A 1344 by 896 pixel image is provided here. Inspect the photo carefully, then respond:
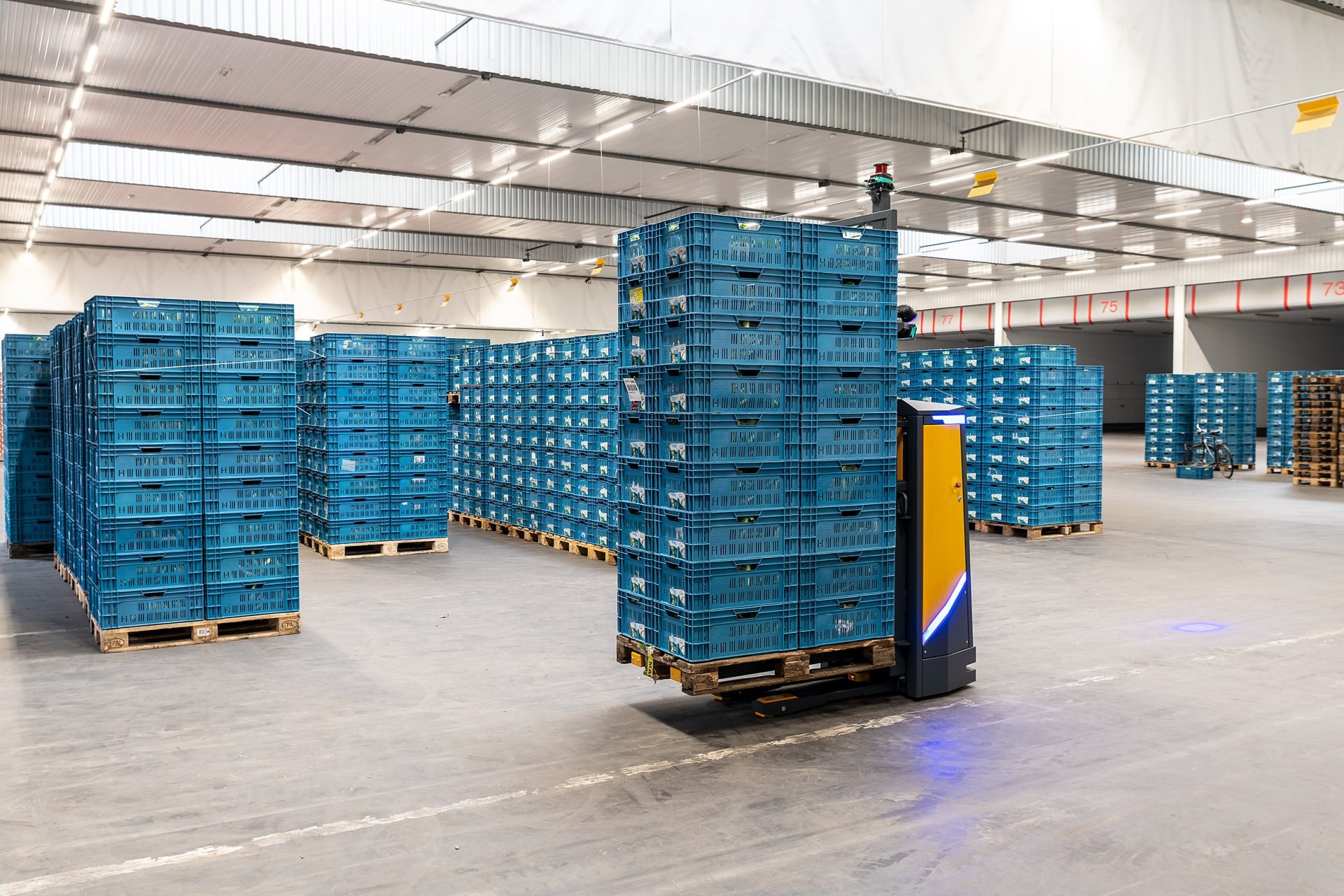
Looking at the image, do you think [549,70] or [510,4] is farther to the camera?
[549,70]

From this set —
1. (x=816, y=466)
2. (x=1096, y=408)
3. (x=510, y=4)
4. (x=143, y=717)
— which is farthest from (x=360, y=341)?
(x=1096, y=408)

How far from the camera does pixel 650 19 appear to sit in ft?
26.9

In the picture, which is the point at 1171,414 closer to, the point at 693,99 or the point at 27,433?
the point at 693,99

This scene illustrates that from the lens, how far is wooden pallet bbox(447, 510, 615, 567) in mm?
12062

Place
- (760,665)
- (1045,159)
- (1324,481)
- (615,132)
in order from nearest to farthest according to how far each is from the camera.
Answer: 1. (760,665)
2. (615,132)
3. (1045,159)
4. (1324,481)

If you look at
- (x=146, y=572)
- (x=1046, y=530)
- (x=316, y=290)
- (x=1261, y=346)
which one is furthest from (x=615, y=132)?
(x=1261, y=346)

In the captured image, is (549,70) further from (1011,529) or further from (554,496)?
(1011,529)

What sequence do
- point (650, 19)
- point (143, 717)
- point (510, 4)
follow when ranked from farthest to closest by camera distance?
point (650, 19) < point (510, 4) < point (143, 717)

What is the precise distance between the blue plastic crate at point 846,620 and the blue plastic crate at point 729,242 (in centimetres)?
198

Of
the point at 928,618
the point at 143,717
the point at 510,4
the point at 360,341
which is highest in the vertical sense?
the point at 510,4

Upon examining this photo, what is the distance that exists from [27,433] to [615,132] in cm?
936

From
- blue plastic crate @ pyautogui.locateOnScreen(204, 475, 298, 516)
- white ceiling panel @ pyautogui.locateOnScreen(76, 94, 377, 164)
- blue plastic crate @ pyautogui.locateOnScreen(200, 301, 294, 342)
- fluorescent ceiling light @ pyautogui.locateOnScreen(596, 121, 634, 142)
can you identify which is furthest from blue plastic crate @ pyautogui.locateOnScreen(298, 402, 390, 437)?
fluorescent ceiling light @ pyautogui.locateOnScreen(596, 121, 634, 142)

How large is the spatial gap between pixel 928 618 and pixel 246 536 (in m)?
5.19

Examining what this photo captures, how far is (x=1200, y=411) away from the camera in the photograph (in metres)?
25.9
